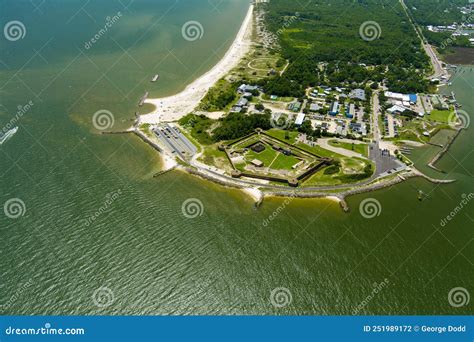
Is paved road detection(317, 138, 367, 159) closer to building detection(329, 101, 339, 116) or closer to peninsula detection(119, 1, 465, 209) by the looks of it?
peninsula detection(119, 1, 465, 209)

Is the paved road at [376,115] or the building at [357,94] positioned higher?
the building at [357,94]

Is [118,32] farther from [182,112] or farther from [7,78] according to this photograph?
[182,112]

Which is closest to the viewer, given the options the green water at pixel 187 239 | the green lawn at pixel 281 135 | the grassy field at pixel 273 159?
the green water at pixel 187 239

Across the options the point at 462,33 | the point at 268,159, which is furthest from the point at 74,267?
the point at 462,33

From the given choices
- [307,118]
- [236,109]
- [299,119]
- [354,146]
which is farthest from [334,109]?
[236,109]

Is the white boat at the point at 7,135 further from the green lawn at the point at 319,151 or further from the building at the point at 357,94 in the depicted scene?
the building at the point at 357,94

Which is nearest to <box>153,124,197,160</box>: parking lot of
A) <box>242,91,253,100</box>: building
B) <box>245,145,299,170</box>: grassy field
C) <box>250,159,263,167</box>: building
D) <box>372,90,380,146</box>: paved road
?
<box>245,145,299,170</box>: grassy field

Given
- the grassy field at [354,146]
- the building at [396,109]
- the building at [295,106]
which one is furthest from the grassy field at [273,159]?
the building at [396,109]
